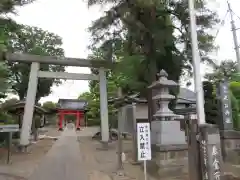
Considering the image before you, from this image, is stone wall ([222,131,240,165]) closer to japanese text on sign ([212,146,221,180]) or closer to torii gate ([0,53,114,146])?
japanese text on sign ([212,146,221,180])

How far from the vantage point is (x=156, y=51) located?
1278 cm

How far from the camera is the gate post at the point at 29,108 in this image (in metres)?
15.7

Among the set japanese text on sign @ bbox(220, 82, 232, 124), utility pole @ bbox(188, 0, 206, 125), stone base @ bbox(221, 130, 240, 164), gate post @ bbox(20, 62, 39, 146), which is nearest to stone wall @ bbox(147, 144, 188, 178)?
stone base @ bbox(221, 130, 240, 164)

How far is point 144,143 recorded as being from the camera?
6879 mm

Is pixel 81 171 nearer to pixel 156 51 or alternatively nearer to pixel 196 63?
pixel 196 63

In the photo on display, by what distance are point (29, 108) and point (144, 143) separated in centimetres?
1131

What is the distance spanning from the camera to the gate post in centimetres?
1573

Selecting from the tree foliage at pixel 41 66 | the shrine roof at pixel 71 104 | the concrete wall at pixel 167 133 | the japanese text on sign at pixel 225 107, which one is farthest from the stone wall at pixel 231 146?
the shrine roof at pixel 71 104

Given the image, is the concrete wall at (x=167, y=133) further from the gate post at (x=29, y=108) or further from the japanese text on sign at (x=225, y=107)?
the gate post at (x=29, y=108)

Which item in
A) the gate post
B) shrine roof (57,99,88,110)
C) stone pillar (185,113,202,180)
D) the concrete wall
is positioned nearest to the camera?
stone pillar (185,113,202,180)

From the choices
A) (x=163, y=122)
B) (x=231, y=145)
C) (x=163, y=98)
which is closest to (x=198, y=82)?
(x=163, y=122)

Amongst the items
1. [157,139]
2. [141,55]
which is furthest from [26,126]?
[157,139]

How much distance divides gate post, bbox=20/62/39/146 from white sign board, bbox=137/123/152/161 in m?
10.6

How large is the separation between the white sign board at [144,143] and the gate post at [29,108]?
34.7 feet
